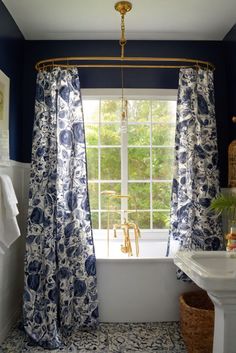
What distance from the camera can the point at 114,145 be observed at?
3328 millimetres

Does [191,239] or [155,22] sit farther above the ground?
[155,22]

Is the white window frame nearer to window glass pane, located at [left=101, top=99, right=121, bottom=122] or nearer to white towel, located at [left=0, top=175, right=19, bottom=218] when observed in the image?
window glass pane, located at [left=101, top=99, right=121, bottom=122]

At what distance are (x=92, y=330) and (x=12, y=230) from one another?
1.09 meters

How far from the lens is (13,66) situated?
2752 mm

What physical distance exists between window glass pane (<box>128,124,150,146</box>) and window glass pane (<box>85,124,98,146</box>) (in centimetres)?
37

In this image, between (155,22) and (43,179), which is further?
(155,22)

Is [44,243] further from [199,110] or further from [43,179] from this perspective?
[199,110]

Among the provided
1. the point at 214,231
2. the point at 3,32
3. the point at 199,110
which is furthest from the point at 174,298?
the point at 3,32

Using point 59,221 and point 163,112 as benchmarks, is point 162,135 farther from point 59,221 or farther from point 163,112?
point 59,221

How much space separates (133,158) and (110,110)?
0.58 meters

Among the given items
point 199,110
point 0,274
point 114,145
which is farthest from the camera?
point 114,145

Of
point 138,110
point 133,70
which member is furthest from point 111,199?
point 133,70

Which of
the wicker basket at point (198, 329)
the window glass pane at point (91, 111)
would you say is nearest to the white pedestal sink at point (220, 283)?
the wicker basket at point (198, 329)

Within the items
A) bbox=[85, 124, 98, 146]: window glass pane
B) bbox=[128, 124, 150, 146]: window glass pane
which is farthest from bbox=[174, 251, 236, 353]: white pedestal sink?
bbox=[85, 124, 98, 146]: window glass pane
